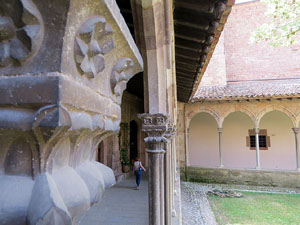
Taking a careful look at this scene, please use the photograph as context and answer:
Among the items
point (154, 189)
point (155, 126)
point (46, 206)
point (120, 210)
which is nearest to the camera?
point (46, 206)

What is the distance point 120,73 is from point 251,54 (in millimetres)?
15893

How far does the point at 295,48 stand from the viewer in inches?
547

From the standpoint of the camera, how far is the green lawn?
611 cm

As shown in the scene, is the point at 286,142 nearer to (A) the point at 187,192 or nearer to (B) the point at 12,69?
(A) the point at 187,192

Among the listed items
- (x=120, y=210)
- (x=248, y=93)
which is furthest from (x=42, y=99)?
(x=248, y=93)

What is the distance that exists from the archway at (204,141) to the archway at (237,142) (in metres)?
0.57

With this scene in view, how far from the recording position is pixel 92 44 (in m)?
0.51

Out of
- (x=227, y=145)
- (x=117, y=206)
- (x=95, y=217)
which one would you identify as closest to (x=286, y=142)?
(x=227, y=145)

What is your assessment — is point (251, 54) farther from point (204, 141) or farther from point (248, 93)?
point (204, 141)

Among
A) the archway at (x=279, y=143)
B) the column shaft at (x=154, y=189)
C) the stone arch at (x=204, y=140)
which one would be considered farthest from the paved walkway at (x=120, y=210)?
the archway at (x=279, y=143)

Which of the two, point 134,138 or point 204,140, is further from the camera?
point 204,140

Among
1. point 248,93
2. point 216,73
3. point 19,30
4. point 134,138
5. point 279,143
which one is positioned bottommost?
point 279,143

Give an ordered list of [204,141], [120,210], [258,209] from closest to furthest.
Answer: [120,210]
[258,209]
[204,141]

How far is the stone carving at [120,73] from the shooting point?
0.71m
